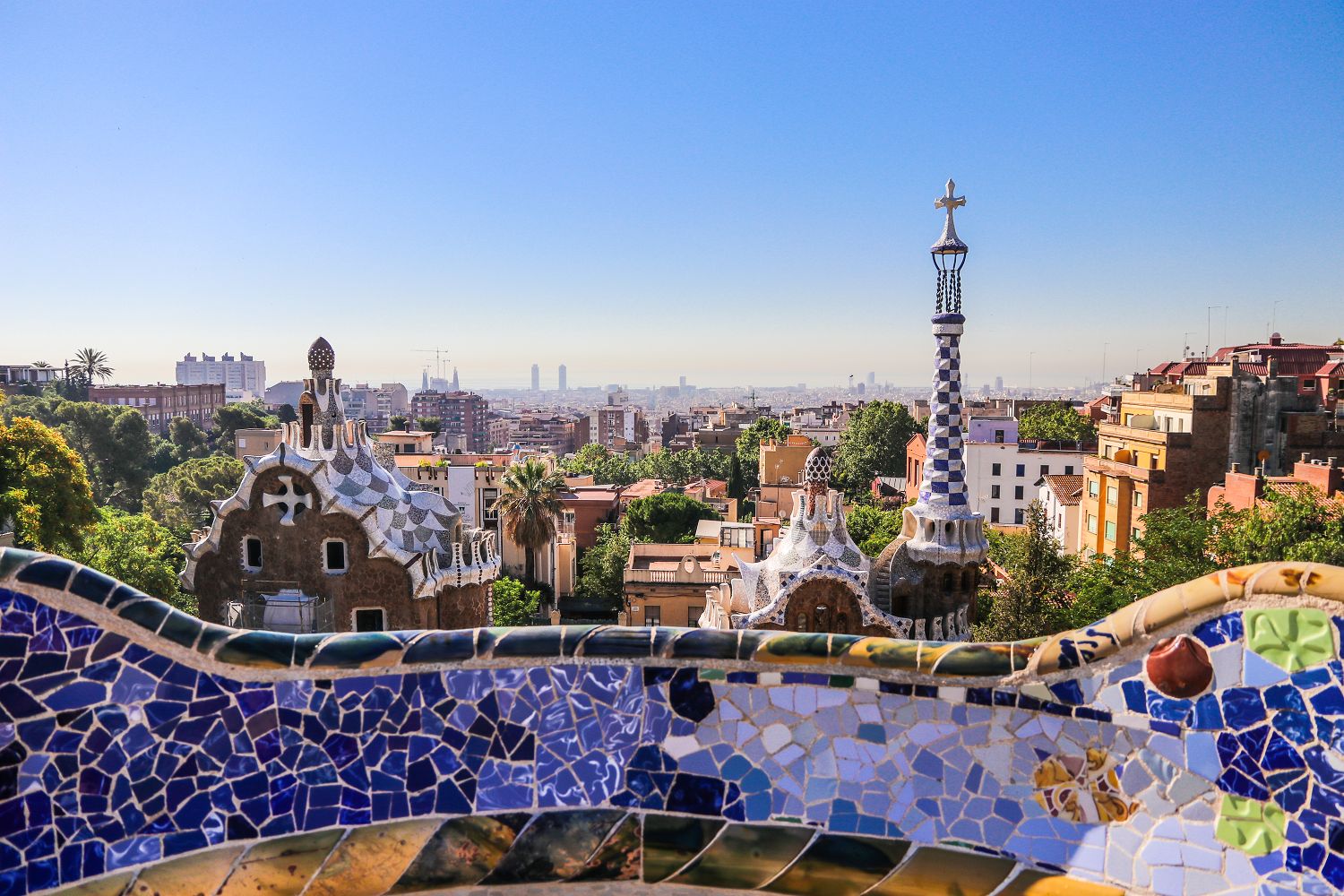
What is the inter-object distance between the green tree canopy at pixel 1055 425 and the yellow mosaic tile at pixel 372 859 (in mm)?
46399

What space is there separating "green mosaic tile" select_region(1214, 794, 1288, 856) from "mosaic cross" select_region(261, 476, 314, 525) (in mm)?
11172

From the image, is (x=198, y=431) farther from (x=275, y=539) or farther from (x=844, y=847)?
(x=844, y=847)

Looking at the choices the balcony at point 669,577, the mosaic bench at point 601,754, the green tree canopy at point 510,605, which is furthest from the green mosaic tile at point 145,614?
the balcony at point 669,577

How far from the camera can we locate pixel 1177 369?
165 feet

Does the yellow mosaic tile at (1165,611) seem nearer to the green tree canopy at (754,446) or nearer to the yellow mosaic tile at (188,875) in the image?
the yellow mosaic tile at (188,875)

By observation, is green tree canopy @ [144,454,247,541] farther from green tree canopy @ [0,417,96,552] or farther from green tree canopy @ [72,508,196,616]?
green tree canopy @ [0,417,96,552]

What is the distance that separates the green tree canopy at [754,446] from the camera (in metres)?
56.5

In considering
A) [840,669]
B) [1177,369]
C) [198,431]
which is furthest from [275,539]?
[198,431]

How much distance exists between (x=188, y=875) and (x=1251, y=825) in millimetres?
3310

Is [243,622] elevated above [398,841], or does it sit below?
below

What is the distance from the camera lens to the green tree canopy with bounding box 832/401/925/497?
54.9 m

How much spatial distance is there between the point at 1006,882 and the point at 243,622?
11.1 meters

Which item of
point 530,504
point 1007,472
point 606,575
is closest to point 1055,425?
point 1007,472

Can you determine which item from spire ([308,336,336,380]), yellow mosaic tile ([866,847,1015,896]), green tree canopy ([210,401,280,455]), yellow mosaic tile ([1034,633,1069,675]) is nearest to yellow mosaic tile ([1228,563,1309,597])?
yellow mosaic tile ([1034,633,1069,675])
